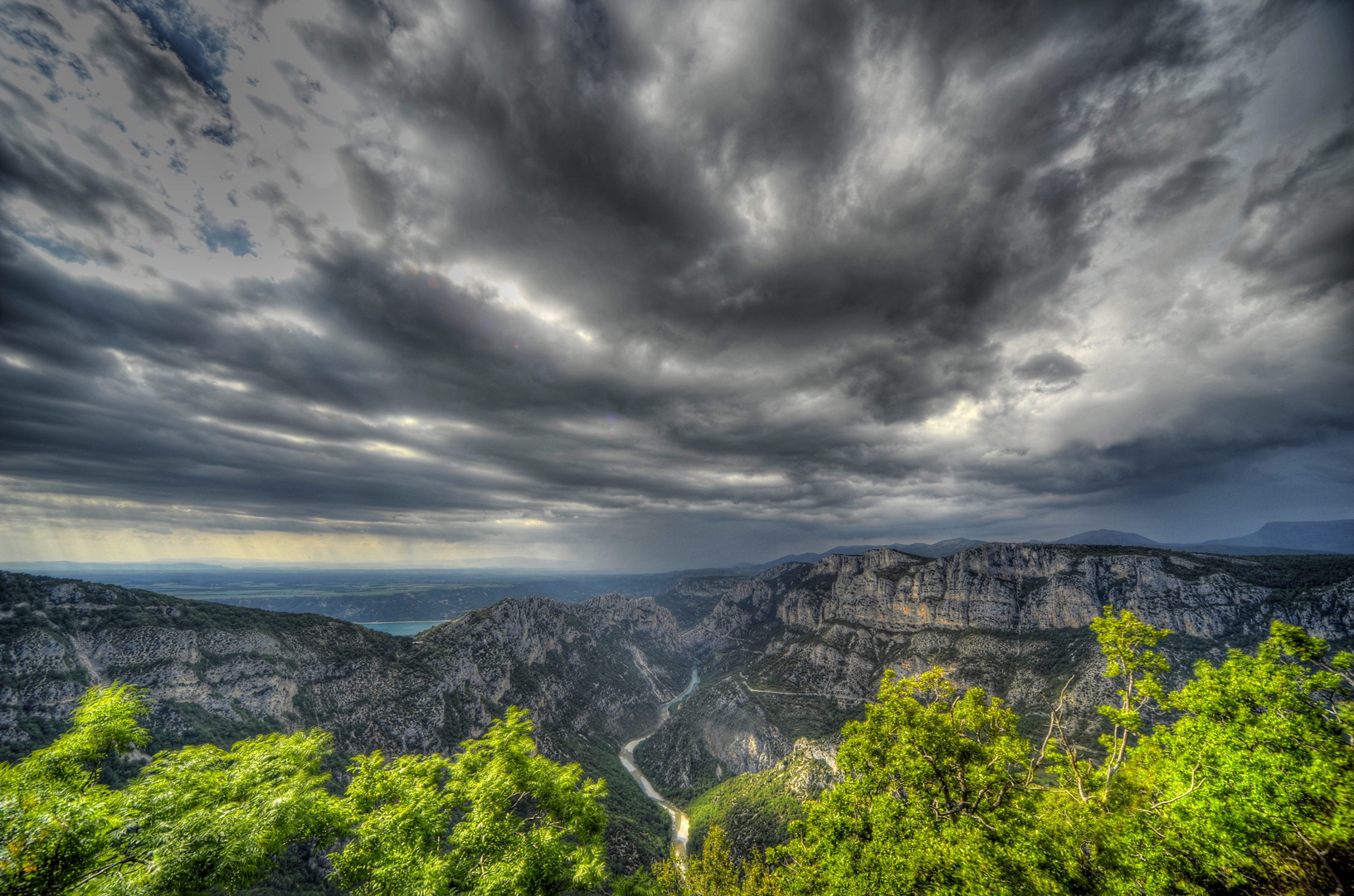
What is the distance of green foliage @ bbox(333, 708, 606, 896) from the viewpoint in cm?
1622

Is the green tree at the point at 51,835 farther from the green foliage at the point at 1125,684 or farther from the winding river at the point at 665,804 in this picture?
the winding river at the point at 665,804

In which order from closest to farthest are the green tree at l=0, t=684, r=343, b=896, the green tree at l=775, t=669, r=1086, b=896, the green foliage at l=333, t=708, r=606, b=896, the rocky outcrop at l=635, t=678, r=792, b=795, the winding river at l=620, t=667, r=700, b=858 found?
the green tree at l=0, t=684, r=343, b=896
the green tree at l=775, t=669, r=1086, b=896
the green foliage at l=333, t=708, r=606, b=896
the winding river at l=620, t=667, r=700, b=858
the rocky outcrop at l=635, t=678, r=792, b=795

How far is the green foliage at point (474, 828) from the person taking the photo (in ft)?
53.2

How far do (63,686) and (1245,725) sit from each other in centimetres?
18163

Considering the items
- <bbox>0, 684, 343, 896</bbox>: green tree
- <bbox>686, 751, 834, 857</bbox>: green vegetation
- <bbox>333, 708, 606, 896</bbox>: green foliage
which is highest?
<bbox>0, 684, 343, 896</bbox>: green tree

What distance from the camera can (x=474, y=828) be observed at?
17.6 metres

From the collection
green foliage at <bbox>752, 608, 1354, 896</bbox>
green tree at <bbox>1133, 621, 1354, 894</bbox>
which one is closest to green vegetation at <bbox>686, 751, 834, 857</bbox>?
green foliage at <bbox>752, 608, 1354, 896</bbox>

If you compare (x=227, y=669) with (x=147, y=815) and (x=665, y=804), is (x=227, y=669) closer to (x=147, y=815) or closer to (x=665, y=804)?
(x=665, y=804)

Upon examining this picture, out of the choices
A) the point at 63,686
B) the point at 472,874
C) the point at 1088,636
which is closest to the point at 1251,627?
the point at 1088,636

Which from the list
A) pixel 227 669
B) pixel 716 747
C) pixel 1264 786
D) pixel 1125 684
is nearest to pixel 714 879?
pixel 1125 684

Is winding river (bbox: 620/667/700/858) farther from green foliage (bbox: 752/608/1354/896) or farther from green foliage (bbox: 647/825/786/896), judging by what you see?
green foliage (bbox: 752/608/1354/896)

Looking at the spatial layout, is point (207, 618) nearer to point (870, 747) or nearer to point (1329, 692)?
point (870, 747)

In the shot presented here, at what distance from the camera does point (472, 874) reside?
17031mm

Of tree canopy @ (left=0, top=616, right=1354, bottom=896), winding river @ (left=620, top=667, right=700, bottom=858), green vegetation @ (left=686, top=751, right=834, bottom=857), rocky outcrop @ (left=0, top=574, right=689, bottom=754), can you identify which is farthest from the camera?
winding river @ (left=620, top=667, right=700, bottom=858)
